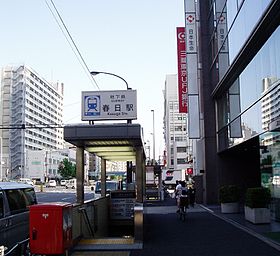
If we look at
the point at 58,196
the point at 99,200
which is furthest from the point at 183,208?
the point at 58,196

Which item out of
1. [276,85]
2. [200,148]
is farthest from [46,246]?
[200,148]

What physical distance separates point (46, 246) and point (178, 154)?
11907 cm

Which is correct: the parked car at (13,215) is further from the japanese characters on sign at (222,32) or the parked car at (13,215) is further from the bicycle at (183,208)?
the japanese characters on sign at (222,32)

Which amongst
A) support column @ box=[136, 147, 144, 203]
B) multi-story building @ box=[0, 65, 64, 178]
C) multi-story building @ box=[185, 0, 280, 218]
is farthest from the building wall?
multi-story building @ box=[0, 65, 64, 178]

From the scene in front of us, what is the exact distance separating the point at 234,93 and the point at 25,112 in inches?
3691

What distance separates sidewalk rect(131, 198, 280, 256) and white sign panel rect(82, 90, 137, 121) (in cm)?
419

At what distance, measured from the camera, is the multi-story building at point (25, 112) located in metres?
78.4

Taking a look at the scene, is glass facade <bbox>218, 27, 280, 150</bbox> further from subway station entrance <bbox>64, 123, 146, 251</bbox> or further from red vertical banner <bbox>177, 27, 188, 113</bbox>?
red vertical banner <bbox>177, 27, 188, 113</bbox>

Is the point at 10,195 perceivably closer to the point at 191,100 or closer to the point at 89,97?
the point at 89,97

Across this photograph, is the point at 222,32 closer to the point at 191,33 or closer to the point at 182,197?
the point at 191,33

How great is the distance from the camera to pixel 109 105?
16.2 metres

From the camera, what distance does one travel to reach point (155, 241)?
→ 13.3 metres

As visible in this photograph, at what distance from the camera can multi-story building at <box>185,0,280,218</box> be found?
16844mm

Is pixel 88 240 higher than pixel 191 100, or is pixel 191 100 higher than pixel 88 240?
pixel 191 100
